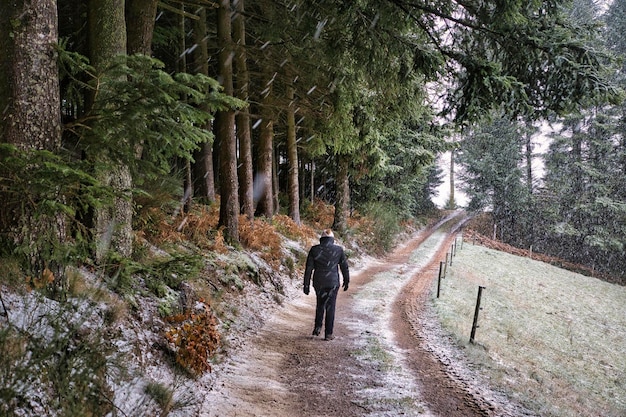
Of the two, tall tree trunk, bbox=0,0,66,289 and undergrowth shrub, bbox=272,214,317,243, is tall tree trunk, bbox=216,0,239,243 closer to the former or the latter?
undergrowth shrub, bbox=272,214,317,243

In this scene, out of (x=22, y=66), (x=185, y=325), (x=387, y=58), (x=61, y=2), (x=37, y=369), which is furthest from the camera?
(x=61, y=2)

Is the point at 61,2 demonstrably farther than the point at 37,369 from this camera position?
Yes

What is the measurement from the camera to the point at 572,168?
3138cm

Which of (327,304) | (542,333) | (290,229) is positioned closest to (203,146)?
(290,229)

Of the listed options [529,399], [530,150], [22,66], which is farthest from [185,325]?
[530,150]

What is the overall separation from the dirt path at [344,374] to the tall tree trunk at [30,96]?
8.15 feet

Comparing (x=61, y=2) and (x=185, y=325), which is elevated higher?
(x=61, y=2)

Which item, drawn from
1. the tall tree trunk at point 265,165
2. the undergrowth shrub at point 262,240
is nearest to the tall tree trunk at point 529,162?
the tall tree trunk at point 265,165

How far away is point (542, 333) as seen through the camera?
42.8 ft

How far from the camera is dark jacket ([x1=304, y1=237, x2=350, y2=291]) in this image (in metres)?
7.70

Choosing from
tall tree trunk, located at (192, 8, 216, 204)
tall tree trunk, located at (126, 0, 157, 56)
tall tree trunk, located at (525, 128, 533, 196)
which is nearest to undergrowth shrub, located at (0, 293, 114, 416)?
tall tree trunk, located at (126, 0, 157, 56)

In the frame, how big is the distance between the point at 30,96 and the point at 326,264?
5.21 metres

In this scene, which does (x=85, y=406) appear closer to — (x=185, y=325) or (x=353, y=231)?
(x=185, y=325)

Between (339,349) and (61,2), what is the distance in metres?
11.7
